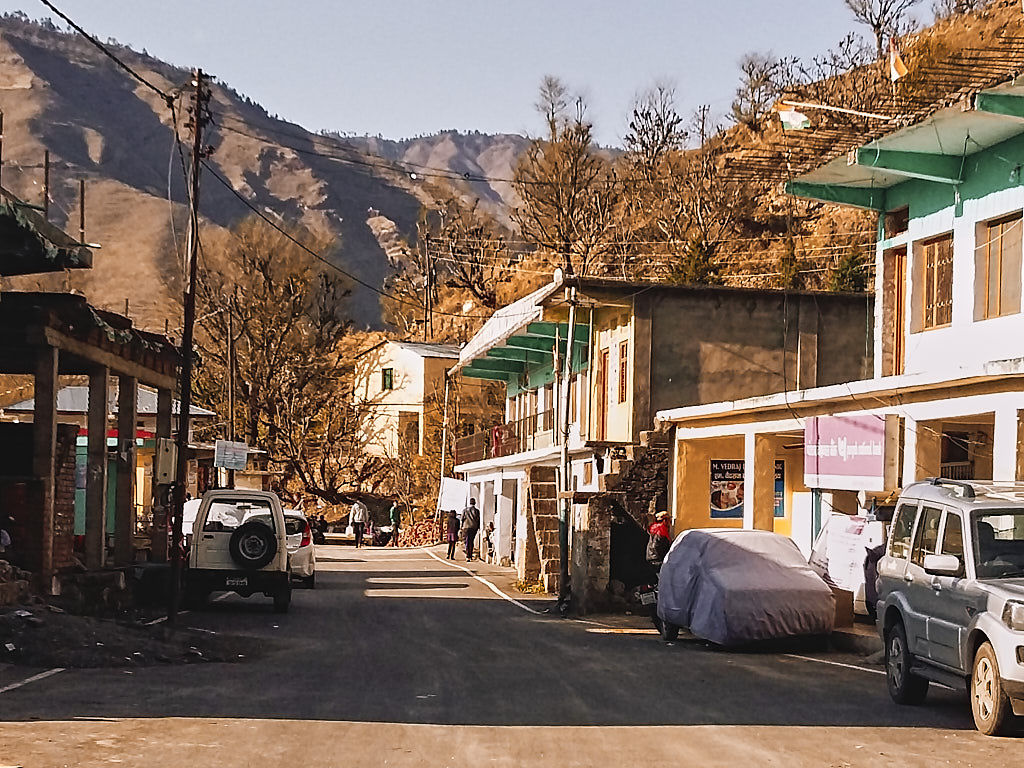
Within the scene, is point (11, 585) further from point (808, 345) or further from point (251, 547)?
point (808, 345)

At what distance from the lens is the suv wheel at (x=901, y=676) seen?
13.0 metres

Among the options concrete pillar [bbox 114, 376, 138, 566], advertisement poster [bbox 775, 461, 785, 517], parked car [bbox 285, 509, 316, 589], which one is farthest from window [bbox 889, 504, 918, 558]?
parked car [bbox 285, 509, 316, 589]

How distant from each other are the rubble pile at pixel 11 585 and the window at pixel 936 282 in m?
14.2

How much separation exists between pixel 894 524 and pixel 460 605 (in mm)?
14769

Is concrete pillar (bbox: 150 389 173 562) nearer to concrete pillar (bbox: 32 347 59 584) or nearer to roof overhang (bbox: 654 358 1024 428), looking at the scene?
concrete pillar (bbox: 32 347 59 584)

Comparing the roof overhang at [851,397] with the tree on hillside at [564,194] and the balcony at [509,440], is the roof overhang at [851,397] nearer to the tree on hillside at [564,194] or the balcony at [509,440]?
the balcony at [509,440]

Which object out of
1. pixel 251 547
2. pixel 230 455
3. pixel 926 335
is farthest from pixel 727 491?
pixel 230 455

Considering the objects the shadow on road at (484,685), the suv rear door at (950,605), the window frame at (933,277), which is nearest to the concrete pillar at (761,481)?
the window frame at (933,277)

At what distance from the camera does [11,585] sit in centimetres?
1791

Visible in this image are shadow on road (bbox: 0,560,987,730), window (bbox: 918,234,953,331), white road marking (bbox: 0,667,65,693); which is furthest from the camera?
window (bbox: 918,234,953,331)

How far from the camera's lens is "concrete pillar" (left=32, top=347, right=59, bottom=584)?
19.8 metres

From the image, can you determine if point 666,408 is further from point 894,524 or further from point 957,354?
point 894,524

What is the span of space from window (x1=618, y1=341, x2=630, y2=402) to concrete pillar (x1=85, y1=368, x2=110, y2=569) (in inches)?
606

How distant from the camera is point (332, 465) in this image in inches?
2699
